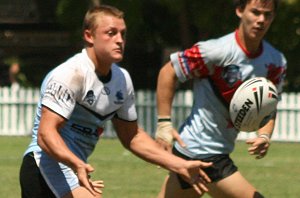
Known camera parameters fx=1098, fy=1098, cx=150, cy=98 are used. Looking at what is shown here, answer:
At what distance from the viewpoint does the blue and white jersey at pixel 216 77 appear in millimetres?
7773

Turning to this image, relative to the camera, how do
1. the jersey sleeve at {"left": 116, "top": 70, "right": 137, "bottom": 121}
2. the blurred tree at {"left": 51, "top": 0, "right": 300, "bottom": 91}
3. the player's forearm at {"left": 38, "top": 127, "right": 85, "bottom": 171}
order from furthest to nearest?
the blurred tree at {"left": 51, "top": 0, "right": 300, "bottom": 91}, the jersey sleeve at {"left": 116, "top": 70, "right": 137, "bottom": 121}, the player's forearm at {"left": 38, "top": 127, "right": 85, "bottom": 171}

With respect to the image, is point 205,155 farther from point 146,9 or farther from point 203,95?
point 146,9

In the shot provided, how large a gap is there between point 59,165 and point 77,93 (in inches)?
19.0

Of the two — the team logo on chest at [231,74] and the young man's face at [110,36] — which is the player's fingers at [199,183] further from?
the team logo on chest at [231,74]

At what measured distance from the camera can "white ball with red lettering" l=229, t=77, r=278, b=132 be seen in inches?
306

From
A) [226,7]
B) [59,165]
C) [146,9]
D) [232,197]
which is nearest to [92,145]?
[59,165]

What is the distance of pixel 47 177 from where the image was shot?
6.80 meters

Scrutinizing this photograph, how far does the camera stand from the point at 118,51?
6695 mm

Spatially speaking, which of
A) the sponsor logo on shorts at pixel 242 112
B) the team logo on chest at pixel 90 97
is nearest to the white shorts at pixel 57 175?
the team logo on chest at pixel 90 97

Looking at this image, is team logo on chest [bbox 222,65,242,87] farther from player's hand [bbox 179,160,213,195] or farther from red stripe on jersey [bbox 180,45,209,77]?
player's hand [bbox 179,160,213,195]

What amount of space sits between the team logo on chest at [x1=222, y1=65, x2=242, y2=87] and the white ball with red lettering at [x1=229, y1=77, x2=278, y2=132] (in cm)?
7

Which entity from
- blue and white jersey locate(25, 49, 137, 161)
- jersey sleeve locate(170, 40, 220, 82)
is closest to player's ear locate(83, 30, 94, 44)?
blue and white jersey locate(25, 49, 137, 161)

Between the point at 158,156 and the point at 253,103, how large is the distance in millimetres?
1284

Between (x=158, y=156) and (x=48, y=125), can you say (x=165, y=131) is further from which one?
(x=48, y=125)
